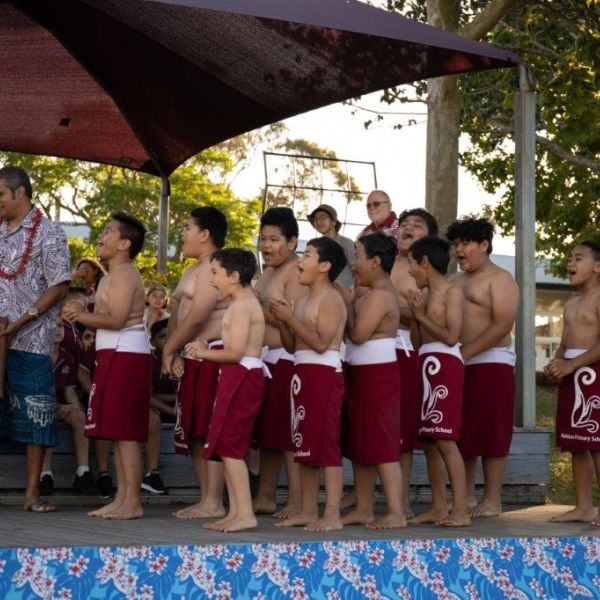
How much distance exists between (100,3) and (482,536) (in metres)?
4.13

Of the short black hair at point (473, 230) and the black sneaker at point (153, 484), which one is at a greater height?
the short black hair at point (473, 230)

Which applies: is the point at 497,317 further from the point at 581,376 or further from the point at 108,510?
the point at 108,510

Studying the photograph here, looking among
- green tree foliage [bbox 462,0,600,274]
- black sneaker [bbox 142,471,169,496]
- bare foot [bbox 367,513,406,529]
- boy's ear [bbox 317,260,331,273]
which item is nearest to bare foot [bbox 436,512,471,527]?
bare foot [bbox 367,513,406,529]

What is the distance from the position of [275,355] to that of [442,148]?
739 cm

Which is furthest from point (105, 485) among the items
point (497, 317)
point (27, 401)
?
point (497, 317)

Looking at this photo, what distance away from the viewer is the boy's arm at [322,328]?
668 cm

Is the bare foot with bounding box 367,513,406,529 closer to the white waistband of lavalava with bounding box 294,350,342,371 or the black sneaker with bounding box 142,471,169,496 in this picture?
the white waistband of lavalava with bounding box 294,350,342,371

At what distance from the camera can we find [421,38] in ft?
23.4

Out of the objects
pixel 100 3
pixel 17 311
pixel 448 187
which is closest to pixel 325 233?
pixel 100 3

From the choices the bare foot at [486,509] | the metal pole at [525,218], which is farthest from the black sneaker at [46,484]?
the metal pole at [525,218]

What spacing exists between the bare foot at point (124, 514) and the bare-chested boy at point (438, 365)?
147 centimetres

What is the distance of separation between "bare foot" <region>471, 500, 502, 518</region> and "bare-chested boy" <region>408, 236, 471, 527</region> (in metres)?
0.50

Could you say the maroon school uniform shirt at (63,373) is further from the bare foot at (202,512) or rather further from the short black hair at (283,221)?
the short black hair at (283,221)

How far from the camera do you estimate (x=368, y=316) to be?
6863 mm
